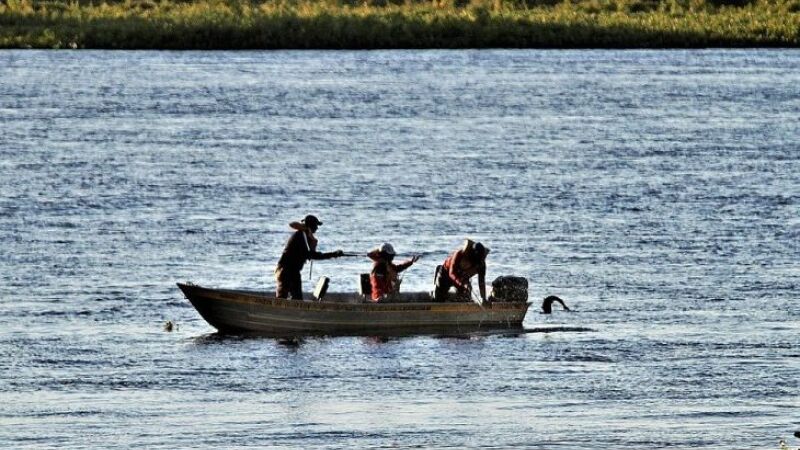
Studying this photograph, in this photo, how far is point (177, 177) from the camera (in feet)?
170

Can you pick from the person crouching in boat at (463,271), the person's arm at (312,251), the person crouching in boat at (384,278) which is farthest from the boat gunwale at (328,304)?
the person's arm at (312,251)

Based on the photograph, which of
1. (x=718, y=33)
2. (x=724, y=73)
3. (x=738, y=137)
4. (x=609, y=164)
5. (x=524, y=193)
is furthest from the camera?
(x=718, y=33)

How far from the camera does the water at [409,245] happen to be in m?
25.2

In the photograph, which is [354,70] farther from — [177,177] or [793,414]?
[793,414]

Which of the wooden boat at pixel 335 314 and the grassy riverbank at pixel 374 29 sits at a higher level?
the wooden boat at pixel 335 314

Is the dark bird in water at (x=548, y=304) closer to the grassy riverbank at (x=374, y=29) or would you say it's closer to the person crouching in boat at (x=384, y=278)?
the person crouching in boat at (x=384, y=278)

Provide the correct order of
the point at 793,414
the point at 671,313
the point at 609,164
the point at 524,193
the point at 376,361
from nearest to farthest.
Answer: the point at 793,414 < the point at 376,361 < the point at 671,313 < the point at 524,193 < the point at 609,164

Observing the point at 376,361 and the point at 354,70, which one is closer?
the point at 376,361

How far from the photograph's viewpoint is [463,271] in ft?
102

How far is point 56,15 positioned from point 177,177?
1771 inches

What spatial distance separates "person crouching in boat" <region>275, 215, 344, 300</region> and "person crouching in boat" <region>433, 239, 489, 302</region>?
166cm

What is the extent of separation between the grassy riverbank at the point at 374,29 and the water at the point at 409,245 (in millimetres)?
10685

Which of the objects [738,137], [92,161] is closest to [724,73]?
[738,137]

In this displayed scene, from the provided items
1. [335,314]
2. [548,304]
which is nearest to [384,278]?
[335,314]
